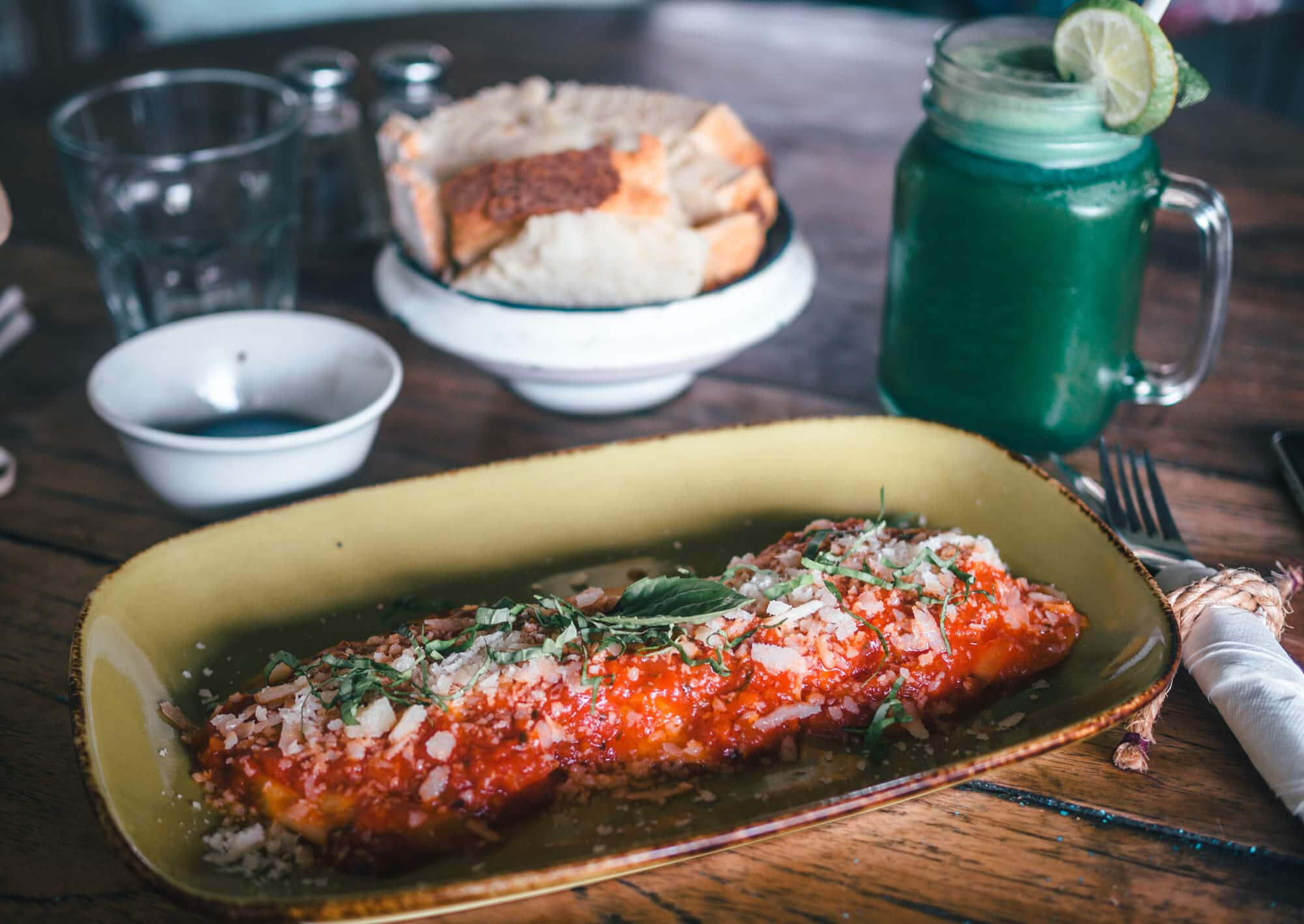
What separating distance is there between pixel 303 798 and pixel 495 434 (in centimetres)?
82

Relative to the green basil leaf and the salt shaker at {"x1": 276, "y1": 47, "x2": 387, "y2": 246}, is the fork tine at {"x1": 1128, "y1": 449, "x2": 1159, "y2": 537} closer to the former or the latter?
the green basil leaf

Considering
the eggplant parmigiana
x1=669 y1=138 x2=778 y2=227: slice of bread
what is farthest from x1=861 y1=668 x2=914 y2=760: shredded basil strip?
x1=669 y1=138 x2=778 y2=227: slice of bread

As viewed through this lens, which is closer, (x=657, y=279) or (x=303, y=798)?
(x=303, y=798)

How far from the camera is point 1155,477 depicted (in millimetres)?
1528

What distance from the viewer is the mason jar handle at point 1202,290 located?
4.84 ft

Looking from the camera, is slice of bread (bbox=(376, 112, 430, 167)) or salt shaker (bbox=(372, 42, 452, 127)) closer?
slice of bread (bbox=(376, 112, 430, 167))

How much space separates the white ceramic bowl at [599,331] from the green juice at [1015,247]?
23 cm

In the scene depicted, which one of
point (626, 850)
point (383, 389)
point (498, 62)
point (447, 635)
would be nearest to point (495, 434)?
point (383, 389)

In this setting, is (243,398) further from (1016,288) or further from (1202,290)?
(1202,290)

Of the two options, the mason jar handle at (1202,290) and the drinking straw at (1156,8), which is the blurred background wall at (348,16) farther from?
the drinking straw at (1156,8)

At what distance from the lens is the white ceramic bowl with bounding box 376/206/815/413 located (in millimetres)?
1544

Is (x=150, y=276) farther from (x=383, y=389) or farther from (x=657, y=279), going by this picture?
(x=657, y=279)

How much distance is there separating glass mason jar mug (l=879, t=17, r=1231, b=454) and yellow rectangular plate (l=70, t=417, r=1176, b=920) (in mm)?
214

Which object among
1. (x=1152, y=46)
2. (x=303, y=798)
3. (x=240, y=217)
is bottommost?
(x=303, y=798)
